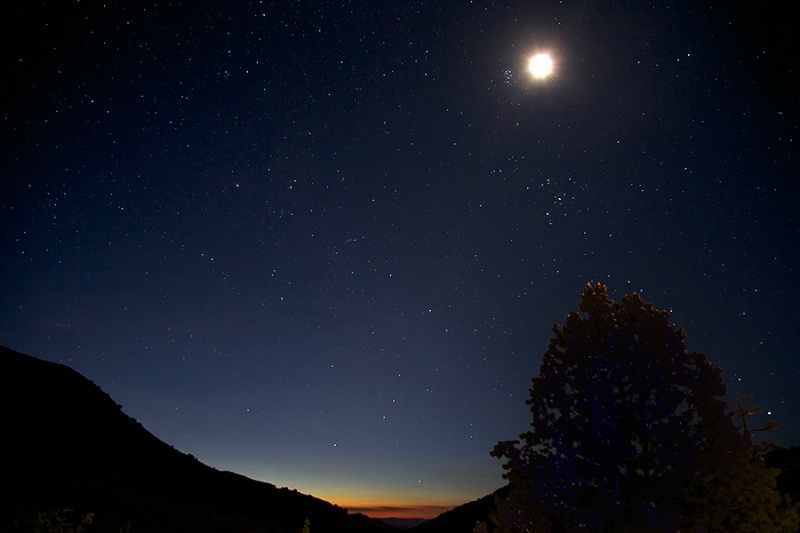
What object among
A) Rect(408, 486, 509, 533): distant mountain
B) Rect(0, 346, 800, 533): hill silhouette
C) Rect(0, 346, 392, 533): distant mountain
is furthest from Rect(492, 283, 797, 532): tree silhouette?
Rect(408, 486, 509, 533): distant mountain

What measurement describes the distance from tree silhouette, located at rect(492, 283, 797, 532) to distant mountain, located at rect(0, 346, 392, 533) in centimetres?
2769

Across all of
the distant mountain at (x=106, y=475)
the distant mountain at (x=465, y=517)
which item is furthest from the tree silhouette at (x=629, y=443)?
the distant mountain at (x=465, y=517)

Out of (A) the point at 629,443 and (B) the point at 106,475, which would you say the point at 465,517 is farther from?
(A) the point at 629,443

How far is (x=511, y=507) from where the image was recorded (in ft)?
23.6

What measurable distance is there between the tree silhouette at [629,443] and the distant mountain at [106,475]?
2769 centimetres

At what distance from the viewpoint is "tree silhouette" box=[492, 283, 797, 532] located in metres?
6.01

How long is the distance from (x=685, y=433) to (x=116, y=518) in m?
41.8

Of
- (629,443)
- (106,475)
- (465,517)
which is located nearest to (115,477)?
(106,475)

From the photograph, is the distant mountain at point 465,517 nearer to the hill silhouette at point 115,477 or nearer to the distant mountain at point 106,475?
the hill silhouette at point 115,477

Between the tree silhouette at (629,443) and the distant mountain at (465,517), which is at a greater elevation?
the tree silhouette at (629,443)

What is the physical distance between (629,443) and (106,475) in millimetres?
58036

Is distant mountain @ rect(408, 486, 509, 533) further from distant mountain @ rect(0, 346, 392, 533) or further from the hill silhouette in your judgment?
distant mountain @ rect(0, 346, 392, 533)

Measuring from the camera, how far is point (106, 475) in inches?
1817

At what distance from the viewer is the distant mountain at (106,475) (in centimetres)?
3509
